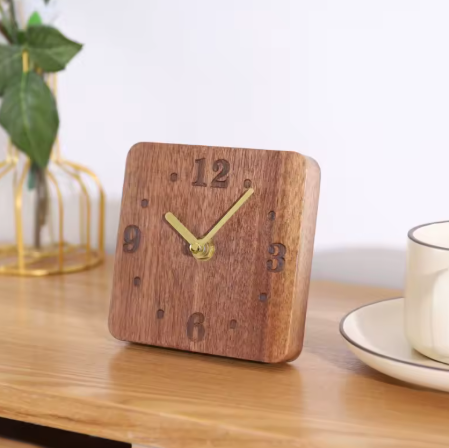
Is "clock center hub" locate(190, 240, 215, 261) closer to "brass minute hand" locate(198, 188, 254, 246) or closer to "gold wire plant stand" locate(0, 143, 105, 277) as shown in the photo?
"brass minute hand" locate(198, 188, 254, 246)

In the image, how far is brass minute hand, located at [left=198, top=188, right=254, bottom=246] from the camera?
0.72m

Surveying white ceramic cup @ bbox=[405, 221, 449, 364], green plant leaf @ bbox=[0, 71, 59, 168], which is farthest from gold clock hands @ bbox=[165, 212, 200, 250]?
green plant leaf @ bbox=[0, 71, 59, 168]

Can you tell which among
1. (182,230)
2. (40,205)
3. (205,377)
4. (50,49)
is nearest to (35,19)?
(50,49)

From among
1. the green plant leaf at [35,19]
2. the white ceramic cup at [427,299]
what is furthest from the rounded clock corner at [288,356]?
the green plant leaf at [35,19]

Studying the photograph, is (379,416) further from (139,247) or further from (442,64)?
(442,64)

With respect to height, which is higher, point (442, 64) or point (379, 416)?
point (442, 64)

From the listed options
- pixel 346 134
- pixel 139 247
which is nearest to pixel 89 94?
pixel 346 134

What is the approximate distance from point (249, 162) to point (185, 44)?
480 mm

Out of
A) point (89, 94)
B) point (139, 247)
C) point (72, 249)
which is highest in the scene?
point (89, 94)

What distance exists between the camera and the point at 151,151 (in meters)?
0.76

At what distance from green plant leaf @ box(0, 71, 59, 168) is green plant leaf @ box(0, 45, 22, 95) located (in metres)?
0.02

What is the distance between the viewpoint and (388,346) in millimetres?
708

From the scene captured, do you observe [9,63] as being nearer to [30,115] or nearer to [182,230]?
[30,115]

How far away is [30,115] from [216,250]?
17.4 inches
